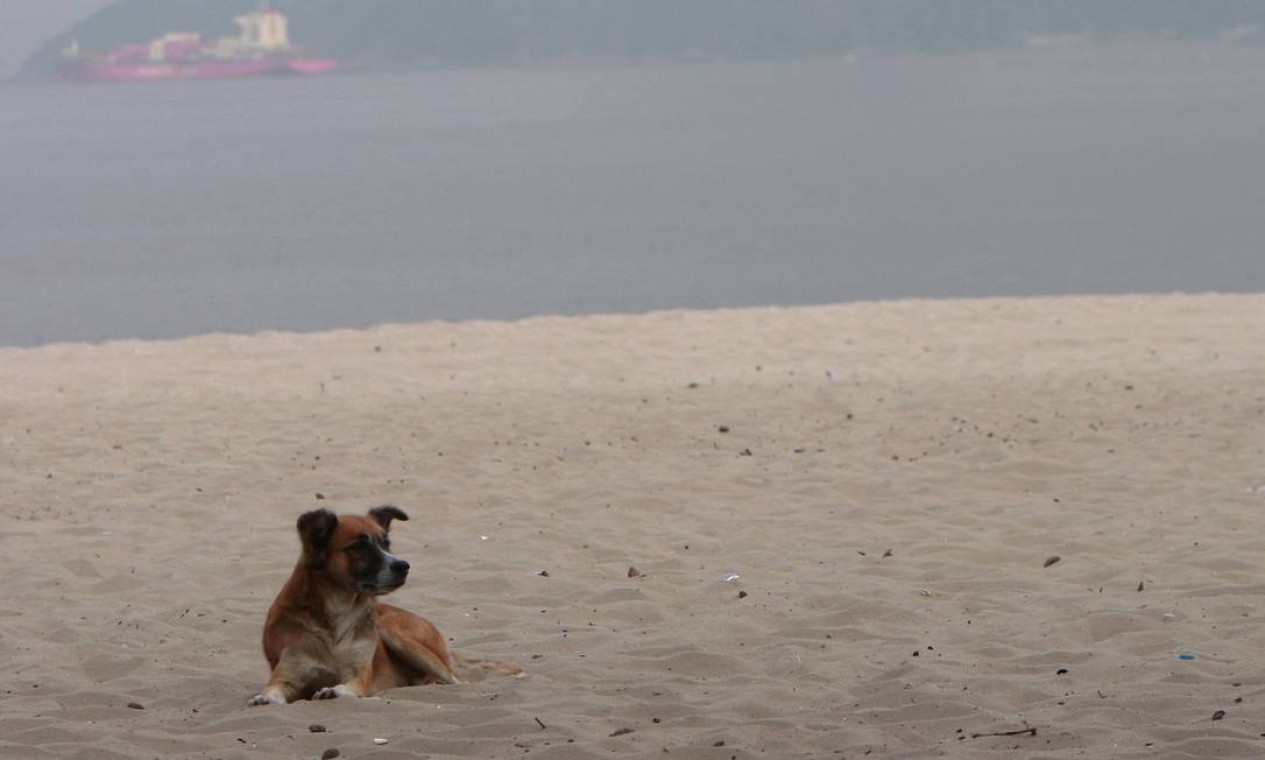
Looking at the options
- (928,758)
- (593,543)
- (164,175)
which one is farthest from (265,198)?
(928,758)

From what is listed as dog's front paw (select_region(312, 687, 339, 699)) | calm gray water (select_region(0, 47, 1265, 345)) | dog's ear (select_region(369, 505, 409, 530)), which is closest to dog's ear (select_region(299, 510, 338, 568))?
dog's ear (select_region(369, 505, 409, 530))

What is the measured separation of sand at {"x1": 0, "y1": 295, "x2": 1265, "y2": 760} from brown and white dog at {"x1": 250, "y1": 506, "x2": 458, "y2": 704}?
0.52 feet

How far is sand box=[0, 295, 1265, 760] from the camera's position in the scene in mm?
6098

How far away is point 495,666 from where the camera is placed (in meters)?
6.84

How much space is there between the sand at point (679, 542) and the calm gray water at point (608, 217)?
51.6ft

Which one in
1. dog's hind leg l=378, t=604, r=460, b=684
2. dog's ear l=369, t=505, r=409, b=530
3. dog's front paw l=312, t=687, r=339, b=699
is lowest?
dog's front paw l=312, t=687, r=339, b=699

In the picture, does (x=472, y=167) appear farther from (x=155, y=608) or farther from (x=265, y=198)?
(x=155, y=608)

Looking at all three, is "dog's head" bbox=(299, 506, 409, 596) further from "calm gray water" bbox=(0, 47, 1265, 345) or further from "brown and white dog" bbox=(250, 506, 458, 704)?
"calm gray water" bbox=(0, 47, 1265, 345)

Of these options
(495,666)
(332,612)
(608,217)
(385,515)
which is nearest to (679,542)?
(495,666)

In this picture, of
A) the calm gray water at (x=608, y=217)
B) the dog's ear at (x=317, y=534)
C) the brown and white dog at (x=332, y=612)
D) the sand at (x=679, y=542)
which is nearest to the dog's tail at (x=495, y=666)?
the sand at (x=679, y=542)

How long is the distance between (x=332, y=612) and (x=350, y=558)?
22 centimetres

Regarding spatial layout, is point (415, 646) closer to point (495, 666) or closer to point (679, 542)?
point (495, 666)

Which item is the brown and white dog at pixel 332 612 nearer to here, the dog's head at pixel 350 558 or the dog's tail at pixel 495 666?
the dog's head at pixel 350 558

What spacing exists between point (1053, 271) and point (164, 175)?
51.6 meters
